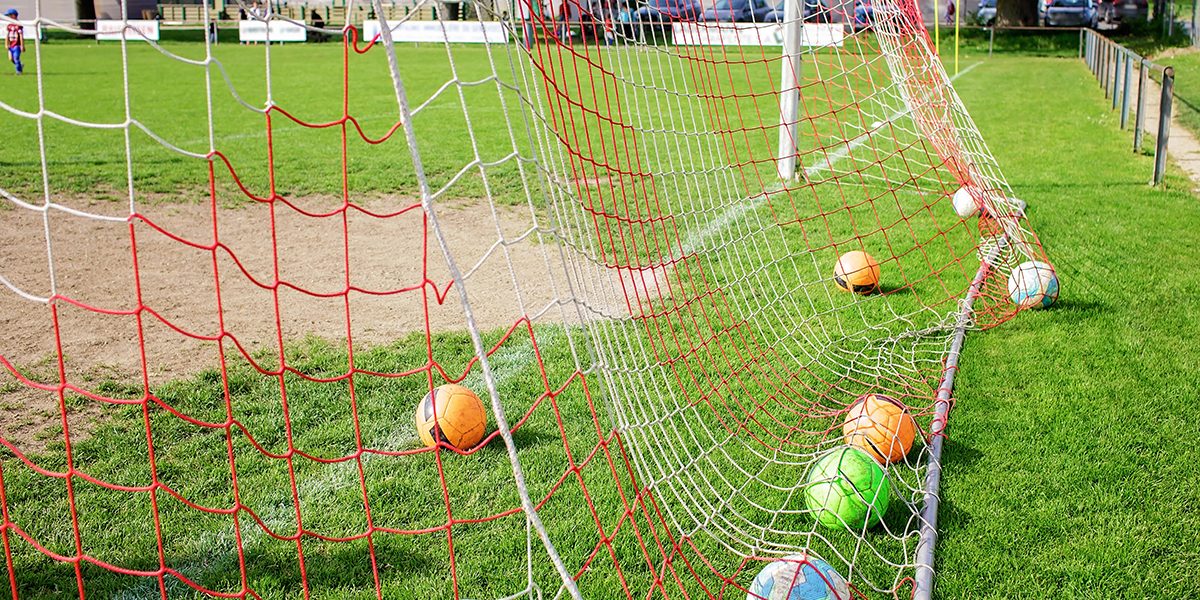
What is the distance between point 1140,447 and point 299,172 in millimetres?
7902

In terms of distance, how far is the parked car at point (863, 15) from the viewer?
6.51 m

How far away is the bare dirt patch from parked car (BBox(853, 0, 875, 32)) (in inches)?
102

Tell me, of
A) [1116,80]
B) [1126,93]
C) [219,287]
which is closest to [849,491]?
[219,287]

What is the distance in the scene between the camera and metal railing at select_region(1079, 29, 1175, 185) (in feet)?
28.9

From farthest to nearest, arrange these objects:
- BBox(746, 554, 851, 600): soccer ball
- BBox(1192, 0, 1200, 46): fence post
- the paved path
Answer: BBox(1192, 0, 1200, 46): fence post, the paved path, BBox(746, 554, 851, 600): soccer ball

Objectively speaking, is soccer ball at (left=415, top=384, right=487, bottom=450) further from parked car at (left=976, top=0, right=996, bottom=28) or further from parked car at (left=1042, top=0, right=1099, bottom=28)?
parked car at (left=976, top=0, right=996, bottom=28)

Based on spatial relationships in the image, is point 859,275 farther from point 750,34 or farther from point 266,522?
point 750,34

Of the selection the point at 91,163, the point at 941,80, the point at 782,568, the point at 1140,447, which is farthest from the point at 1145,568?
the point at 91,163

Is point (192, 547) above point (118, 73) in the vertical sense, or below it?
below

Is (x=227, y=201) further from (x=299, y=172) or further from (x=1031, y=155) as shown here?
(x=1031, y=155)

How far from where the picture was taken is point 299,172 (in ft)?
32.0

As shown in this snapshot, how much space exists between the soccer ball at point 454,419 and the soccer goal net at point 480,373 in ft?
0.04

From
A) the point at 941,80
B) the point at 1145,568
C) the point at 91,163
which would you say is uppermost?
the point at 941,80

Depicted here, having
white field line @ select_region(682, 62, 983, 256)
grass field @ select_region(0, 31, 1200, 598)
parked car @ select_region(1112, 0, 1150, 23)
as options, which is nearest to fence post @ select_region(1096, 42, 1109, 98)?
white field line @ select_region(682, 62, 983, 256)
